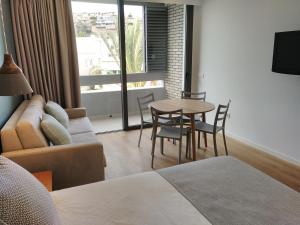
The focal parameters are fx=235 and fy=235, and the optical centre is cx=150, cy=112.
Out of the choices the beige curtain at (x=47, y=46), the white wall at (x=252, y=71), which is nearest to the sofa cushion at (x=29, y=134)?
the beige curtain at (x=47, y=46)

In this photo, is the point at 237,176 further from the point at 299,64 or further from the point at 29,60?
the point at 29,60

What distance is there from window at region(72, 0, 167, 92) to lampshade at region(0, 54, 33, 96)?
9.11 ft

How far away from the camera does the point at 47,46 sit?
11.6ft

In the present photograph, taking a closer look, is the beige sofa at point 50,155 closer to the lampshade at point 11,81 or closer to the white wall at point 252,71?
the lampshade at point 11,81

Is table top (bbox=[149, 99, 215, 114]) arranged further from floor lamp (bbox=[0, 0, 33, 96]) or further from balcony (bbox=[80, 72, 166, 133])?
floor lamp (bbox=[0, 0, 33, 96])

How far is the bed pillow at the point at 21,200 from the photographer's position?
83cm

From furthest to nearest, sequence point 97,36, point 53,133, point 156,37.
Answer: point 156,37 → point 97,36 → point 53,133

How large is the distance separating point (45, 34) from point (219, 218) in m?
3.41

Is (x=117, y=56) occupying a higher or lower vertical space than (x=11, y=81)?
higher

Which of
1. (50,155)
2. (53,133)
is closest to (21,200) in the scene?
(50,155)

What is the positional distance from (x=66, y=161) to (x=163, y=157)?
1607mm

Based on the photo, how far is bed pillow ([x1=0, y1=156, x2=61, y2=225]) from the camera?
0.83m

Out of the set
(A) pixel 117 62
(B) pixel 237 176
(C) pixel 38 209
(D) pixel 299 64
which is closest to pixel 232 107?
(D) pixel 299 64

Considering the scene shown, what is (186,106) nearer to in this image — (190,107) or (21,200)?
(190,107)
